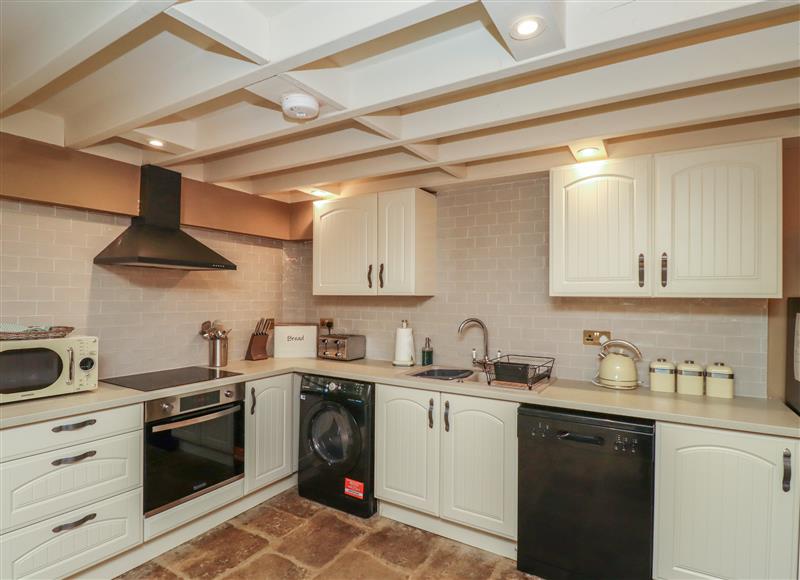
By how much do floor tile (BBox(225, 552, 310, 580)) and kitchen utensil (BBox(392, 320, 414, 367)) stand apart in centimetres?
143

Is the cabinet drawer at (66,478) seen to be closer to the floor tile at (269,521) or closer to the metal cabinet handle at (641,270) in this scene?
the floor tile at (269,521)

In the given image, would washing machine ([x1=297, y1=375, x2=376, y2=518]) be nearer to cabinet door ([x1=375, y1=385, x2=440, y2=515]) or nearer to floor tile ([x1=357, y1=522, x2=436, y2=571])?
cabinet door ([x1=375, y1=385, x2=440, y2=515])

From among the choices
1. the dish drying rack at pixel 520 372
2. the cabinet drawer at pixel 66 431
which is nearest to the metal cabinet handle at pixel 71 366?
the cabinet drawer at pixel 66 431

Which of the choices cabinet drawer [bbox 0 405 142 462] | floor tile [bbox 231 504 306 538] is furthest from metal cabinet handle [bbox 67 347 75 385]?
floor tile [bbox 231 504 306 538]

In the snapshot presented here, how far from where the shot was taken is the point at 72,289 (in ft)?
8.75

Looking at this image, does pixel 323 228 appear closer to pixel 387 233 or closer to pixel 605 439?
pixel 387 233

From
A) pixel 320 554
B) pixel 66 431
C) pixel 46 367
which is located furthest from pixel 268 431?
pixel 46 367

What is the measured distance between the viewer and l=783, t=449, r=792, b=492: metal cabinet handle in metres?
1.81

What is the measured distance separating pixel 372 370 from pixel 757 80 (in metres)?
2.55

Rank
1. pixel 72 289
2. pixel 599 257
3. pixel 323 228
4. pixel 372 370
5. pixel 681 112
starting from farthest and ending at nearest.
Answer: pixel 323 228 → pixel 372 370 → pixel 72 289 → pixel 599 257 → pixel 681 112

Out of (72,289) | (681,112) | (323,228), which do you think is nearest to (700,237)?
(681,112)

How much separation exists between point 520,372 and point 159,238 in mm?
2395

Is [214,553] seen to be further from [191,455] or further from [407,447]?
[407,447]

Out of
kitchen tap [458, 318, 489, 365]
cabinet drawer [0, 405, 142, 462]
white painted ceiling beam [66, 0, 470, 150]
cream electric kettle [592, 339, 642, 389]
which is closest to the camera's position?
white painted ceiling beam [66, 0, 470, 150]
